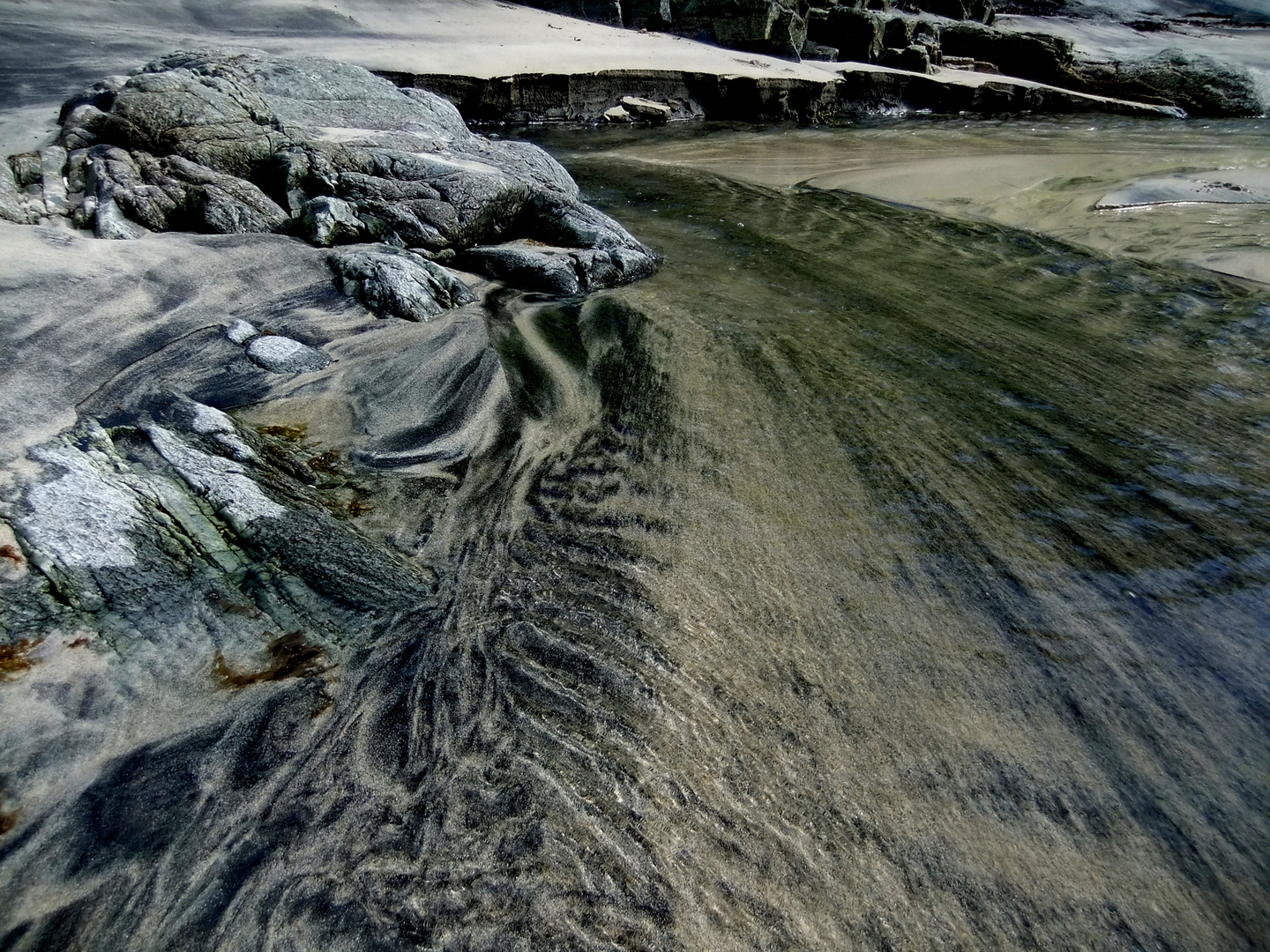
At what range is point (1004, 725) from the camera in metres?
1.80

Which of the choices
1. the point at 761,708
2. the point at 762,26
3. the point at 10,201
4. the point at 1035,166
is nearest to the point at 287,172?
the point at 10,201

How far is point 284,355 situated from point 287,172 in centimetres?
204

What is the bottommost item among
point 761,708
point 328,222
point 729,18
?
point 761,708

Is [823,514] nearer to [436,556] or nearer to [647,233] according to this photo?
[436,556]

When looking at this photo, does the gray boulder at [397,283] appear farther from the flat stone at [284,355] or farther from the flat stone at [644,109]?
the flat stone at [644,109]

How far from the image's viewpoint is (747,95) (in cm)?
1125

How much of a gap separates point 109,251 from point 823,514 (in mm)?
3501

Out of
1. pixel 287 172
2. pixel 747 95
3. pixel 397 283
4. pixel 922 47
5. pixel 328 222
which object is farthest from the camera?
pixel 922 47

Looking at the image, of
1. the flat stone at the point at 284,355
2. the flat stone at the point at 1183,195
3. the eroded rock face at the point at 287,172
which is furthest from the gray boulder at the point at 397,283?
the flat stone at the point at 1183,195

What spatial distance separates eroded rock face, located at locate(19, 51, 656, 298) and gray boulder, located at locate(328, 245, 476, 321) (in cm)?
44

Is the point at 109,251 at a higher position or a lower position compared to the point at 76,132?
lower

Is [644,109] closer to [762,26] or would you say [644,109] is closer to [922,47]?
[762,26]

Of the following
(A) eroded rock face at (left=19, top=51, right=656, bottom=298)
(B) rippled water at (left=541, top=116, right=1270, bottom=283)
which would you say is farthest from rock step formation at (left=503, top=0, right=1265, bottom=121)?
(A) eroded rock face at (left=19, top=51, right=656, bottom=298)

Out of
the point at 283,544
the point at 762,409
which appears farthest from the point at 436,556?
the point at 762,409
